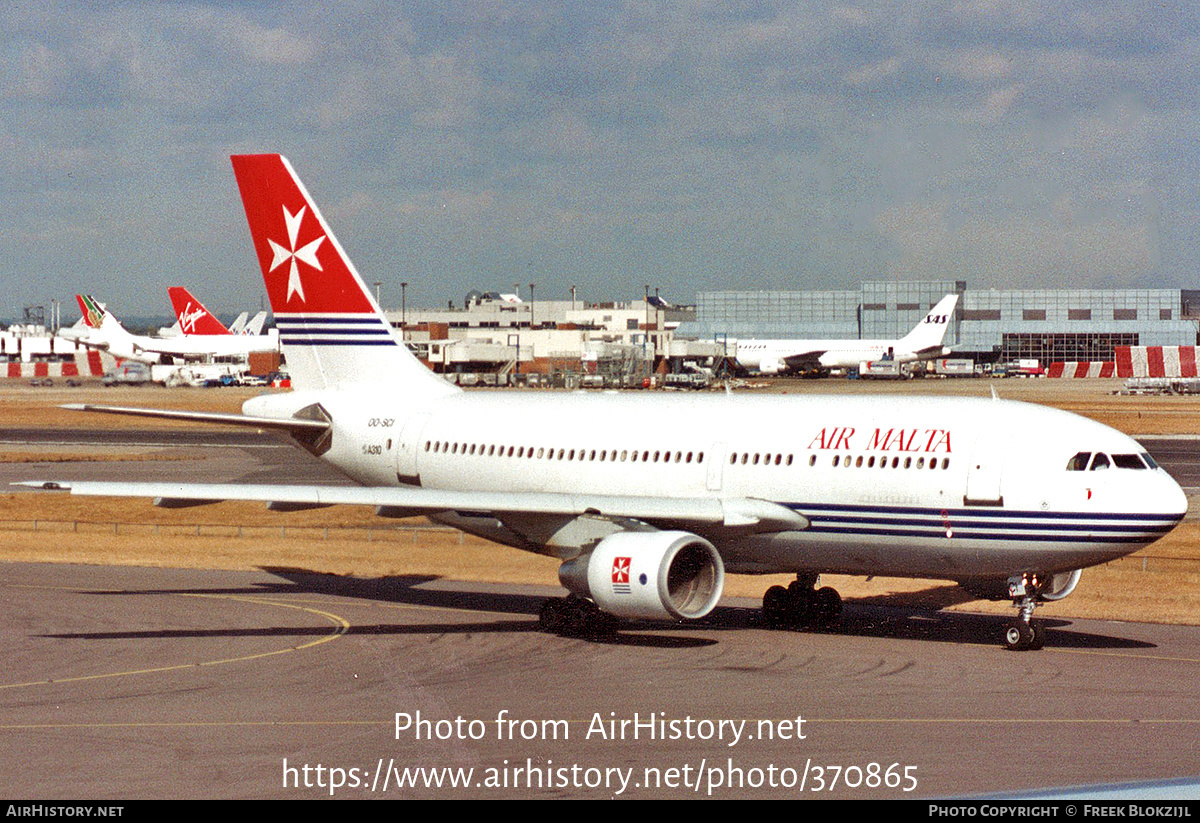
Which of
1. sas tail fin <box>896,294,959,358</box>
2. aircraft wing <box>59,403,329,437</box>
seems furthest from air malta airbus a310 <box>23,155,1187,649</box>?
sas tail fin <box>896,294,959,358</box>

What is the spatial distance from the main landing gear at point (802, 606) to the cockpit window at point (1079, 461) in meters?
6.46

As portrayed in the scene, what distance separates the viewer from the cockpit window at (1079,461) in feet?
91.7

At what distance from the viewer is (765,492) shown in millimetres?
30672

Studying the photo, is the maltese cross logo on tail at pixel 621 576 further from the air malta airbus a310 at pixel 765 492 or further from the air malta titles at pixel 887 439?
the air malta titles at pixel 887 439

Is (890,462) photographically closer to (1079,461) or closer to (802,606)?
(1079,461)

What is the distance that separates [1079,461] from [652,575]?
27.9 ft

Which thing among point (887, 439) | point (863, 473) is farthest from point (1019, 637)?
point (887, 439)

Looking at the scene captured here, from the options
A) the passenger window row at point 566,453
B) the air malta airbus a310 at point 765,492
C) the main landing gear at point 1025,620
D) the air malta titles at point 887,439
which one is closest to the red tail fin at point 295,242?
the air malta airbus a310 at point 765,492

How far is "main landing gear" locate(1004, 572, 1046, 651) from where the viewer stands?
1127 inches

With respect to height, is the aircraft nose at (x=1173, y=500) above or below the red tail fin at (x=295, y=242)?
below

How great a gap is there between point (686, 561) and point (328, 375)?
561 inches

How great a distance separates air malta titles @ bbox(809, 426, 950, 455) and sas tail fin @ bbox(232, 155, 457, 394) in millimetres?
12446

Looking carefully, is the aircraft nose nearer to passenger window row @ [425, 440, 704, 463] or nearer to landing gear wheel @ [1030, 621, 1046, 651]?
landing gear wheel @ [1030, 621, 1046, 651]

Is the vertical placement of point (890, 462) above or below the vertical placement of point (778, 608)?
above
